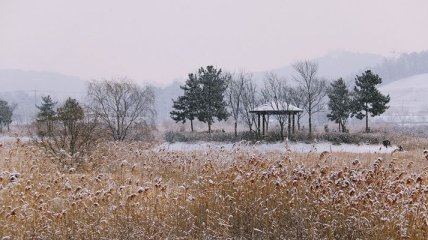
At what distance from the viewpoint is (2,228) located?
204 inches

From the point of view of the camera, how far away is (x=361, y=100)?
39.4 m

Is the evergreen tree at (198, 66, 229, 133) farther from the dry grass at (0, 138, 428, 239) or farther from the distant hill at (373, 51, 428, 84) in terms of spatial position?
the distant hill at (373, 51, 428, 84)

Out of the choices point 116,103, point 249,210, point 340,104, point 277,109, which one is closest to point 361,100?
point 340,104

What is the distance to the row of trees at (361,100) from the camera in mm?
38500

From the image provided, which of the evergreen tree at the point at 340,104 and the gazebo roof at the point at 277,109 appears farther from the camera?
the evergreen tree at the point at 340,104

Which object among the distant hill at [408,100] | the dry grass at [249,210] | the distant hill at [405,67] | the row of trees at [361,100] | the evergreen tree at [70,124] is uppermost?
the distant hill at [405,67]

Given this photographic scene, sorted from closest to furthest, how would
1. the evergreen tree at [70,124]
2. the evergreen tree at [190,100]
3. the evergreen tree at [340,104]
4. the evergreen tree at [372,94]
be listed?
the evergreen tree at [70,124], the evergreen tree at [372,94], the evergreen tree at [190,100], the evergreen tree at [340,104]

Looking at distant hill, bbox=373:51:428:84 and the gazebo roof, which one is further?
distant hill, bbox=373:51:428:84

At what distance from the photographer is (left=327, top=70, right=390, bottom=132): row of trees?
38.5 metres

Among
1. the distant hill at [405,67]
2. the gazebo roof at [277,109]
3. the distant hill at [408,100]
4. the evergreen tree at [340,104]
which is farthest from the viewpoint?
the distant hill at [405,67]

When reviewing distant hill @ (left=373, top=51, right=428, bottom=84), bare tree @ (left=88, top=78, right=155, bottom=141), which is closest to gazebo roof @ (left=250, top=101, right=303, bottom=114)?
bare tree @ (left=88, top=78, right=155, bottom=141)

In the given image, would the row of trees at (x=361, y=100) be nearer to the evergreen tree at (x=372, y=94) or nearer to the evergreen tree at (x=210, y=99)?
the evergreen tree at (x=372, y=94)

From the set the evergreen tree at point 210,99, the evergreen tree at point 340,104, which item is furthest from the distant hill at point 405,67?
the evergreen tree at point 210,99

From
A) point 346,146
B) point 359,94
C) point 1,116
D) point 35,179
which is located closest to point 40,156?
point 35,179
